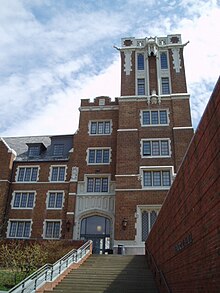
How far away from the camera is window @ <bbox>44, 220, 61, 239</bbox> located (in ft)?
77.8

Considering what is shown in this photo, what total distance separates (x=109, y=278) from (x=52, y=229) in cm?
1202

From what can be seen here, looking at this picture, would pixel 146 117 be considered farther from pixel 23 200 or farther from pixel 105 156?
pixel 23 200

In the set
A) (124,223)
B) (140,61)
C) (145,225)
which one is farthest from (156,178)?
(140,61)

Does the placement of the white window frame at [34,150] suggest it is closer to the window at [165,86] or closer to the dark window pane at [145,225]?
the dark window pane at [145,225]

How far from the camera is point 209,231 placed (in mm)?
5359

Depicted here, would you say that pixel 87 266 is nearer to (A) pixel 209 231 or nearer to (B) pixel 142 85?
(A) pixel 209 231

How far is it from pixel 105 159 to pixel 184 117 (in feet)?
24.6

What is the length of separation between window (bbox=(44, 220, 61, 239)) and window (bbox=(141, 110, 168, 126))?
35.8 feet

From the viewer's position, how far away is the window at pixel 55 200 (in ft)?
81.3

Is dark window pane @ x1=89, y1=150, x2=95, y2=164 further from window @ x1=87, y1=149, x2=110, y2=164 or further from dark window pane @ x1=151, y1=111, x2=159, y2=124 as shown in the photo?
dark window pane @ x1=151, y1=111, x2=159, y2=124

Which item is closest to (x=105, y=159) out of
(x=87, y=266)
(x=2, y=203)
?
(x=2, y=203)

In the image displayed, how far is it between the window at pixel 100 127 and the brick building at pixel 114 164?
0.29 ft

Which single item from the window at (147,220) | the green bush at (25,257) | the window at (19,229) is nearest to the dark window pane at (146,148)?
the window at (147,220)

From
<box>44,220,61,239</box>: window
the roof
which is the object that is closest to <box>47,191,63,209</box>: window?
<box>44,220,61,239</box>: window
